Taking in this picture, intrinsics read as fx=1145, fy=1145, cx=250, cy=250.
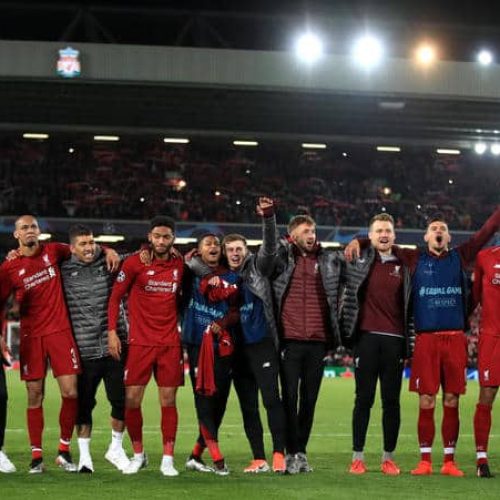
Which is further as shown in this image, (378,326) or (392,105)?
(392,105)

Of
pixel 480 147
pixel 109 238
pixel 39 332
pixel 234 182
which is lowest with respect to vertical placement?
pixel 39 332

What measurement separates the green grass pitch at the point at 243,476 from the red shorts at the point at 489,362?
0.80 meters

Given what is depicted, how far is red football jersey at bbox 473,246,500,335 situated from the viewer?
970 centimetres

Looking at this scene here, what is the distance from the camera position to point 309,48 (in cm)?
3309

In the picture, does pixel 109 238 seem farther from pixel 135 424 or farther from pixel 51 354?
pixel 135 424

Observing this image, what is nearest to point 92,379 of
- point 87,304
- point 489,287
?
point 87,304

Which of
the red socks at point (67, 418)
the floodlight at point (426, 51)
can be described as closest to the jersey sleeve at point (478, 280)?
the red socks at point (67, 418)

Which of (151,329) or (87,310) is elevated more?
(87,310)

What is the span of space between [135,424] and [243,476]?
1.08 m

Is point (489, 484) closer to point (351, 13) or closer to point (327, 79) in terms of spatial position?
point (327, 79)

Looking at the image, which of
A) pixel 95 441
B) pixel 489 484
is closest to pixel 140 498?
pixel 489 484

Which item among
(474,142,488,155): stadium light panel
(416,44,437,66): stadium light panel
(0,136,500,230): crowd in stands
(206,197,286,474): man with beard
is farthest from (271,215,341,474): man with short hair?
(474,142,488,155): stadium light panel

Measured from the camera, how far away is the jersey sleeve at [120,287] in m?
9.73

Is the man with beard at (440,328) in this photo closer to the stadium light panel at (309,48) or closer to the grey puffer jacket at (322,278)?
the grey puffer jacket at (322,278)
